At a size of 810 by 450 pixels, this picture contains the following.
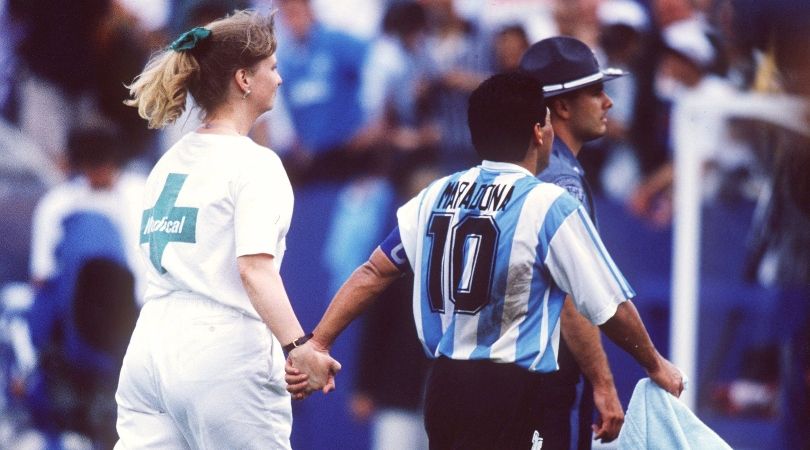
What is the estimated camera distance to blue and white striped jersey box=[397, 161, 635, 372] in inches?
169

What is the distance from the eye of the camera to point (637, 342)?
443 cm

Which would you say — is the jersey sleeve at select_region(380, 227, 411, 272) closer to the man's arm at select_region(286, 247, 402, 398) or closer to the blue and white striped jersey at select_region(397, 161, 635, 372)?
the man's arm at select_region(286, 247, 402, 398)

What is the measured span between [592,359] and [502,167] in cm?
80

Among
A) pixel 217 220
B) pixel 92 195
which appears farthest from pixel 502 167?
pixel 92 195

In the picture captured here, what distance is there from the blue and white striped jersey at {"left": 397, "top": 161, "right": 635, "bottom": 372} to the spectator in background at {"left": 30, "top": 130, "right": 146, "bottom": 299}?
4.93 metres

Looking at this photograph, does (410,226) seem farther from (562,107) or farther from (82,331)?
(82,331)

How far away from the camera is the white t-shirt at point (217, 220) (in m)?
4.43

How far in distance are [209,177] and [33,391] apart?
5093 millimetres

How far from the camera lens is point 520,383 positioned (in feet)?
14.3

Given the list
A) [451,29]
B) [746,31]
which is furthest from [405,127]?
[746,31]

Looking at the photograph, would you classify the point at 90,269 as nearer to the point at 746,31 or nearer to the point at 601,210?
the point at 601,210

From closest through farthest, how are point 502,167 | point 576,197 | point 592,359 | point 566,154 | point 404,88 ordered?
point 502,167 → point 592,359 → point 576,197 → point 566,154 → point 404,88

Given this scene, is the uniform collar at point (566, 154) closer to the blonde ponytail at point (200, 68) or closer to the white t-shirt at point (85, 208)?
the blonde ponytail at point (200, 68)

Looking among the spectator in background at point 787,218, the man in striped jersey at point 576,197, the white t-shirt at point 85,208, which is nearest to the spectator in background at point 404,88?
the white t-shirt at point 85,208
